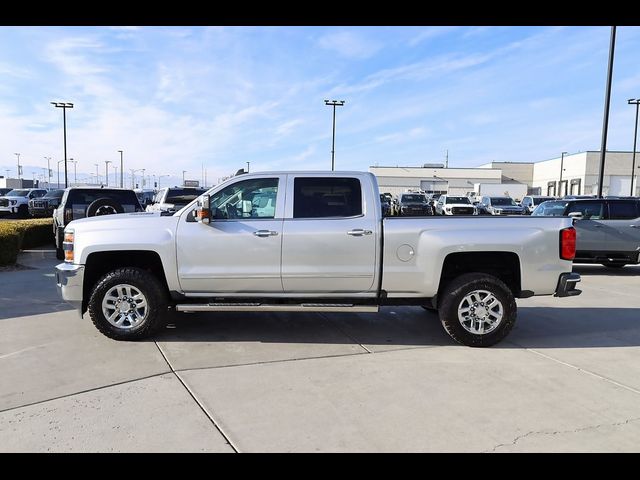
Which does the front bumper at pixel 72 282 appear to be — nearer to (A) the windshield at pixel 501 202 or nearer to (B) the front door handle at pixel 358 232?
(B) the front door handle at pixel 358 232

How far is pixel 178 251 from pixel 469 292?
3.34 m

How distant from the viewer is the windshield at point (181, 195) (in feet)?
50.8

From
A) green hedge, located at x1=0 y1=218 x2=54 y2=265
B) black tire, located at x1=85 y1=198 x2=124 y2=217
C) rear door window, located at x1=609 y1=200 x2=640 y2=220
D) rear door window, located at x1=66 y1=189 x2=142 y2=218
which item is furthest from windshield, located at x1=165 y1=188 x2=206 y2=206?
rear door window, located at x1=609 y1=200 x2=640 y2=220

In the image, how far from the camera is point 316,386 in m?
4.23

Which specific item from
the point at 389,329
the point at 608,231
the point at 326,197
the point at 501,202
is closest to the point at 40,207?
the point at 326,197

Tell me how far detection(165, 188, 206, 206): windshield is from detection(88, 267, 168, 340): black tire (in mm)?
10046

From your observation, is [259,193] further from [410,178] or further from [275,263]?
[410,178]

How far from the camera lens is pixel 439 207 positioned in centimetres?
3253

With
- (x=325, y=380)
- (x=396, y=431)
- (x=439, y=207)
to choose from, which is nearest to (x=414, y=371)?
(x=325, y=380)

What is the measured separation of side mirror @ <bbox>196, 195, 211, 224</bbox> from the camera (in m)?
5.28

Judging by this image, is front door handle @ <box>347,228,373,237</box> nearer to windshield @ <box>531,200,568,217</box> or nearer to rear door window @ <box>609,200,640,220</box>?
windshield @ <box>531,200,568,217</box>

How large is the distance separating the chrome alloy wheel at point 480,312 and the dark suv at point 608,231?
650 centimetres

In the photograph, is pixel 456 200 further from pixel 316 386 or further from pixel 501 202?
pixel 316 386

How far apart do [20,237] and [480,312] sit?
406 inches
